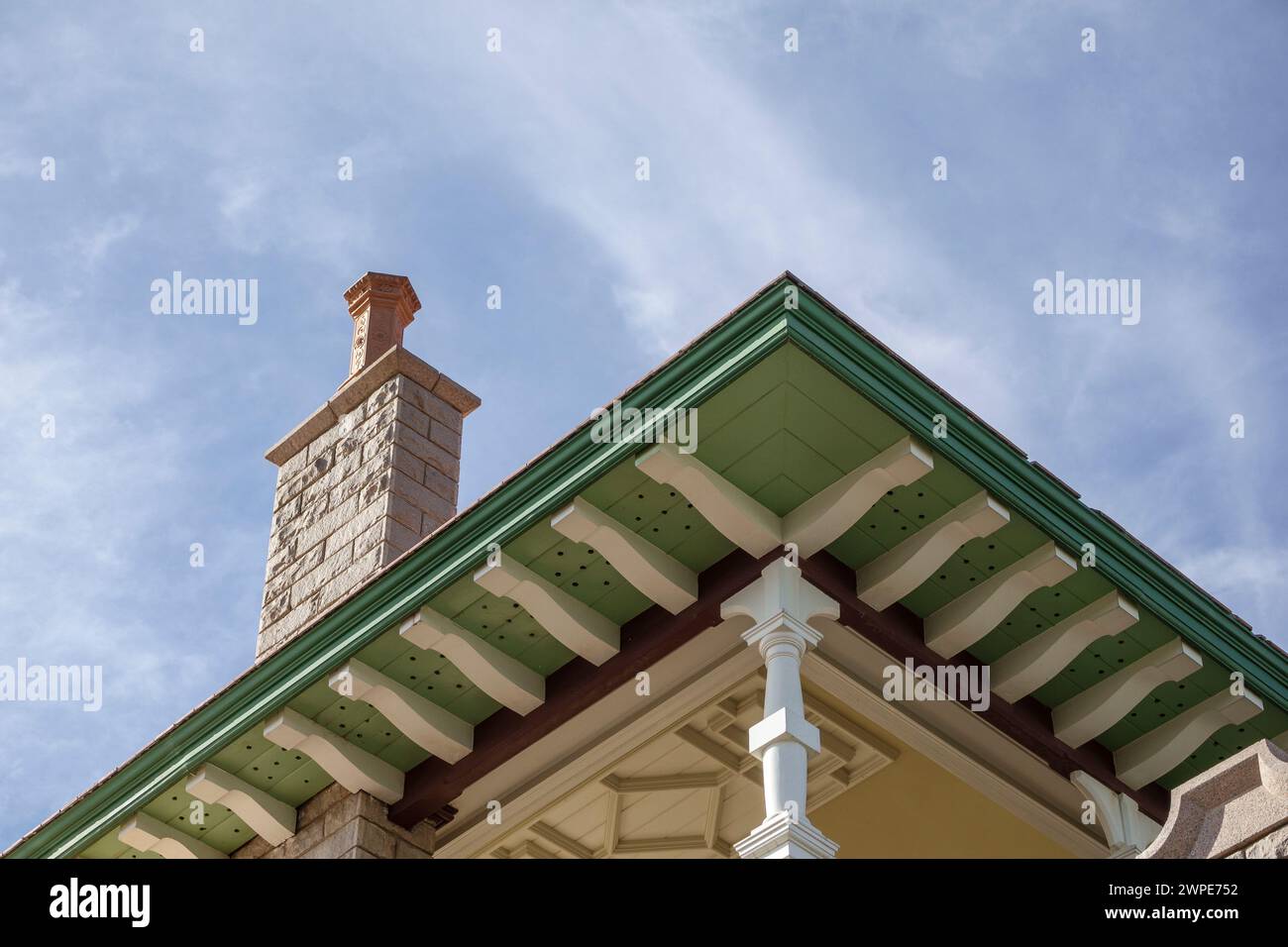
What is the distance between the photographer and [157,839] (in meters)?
Result: 9.86

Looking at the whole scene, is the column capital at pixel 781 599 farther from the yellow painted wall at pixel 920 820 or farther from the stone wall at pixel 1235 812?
the stone wall at pixel 1235 812

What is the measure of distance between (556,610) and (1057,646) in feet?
7.95

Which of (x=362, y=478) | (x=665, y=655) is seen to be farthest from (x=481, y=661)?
(x=362, y=478)

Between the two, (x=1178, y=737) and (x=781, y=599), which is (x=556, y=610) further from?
(x=1178, y=737)

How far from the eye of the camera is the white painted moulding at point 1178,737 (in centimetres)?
927

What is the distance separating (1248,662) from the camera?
9117mm

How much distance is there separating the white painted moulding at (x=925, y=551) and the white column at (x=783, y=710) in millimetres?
287

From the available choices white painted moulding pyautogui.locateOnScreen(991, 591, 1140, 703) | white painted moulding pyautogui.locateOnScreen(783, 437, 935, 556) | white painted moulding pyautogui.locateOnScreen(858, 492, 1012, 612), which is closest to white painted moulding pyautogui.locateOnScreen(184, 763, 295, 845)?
white painted moulding pyautogui.locateOnScreen(783, 437, 935, 556)

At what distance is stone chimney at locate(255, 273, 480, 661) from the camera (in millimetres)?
12211

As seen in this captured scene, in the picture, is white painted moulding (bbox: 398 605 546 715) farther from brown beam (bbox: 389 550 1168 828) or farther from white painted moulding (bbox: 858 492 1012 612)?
white painted moulding (bbox: 858 492 1012 612)

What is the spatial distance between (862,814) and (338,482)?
4.41 m

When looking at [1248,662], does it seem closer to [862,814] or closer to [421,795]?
[862,814]
